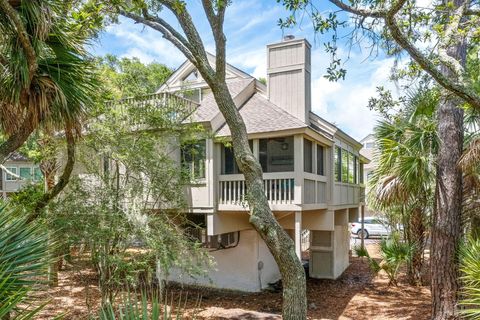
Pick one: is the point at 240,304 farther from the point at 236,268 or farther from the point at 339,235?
the point at 339,235

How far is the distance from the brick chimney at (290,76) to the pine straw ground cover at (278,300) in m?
5.89

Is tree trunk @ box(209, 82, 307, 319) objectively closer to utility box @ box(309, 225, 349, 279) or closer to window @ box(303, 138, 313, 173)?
window @ box(303, 138, 313, 173)

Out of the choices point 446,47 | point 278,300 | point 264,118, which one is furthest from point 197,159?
point 446,47

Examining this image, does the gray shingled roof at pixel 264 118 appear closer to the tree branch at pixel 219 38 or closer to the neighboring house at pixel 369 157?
the neighboring house at pixel 369 157

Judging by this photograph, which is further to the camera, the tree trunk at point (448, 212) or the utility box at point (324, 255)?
the utility box at point (324, 255)

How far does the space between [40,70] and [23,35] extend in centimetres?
101

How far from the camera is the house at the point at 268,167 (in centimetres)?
1081

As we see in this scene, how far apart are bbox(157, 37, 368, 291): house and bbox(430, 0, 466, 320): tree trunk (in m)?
3.61

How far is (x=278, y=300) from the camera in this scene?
11391 mm

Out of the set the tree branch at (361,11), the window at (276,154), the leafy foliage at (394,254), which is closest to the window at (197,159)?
the window at (276,154)

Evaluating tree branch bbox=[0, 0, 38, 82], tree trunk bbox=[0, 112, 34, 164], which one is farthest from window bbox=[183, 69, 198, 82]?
tree branch bbox=[0, 0, 38, 82]

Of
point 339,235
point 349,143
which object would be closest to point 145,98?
point 349,143

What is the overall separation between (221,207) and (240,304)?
118 inches

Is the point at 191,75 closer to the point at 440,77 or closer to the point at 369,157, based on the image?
the point at 440,77
